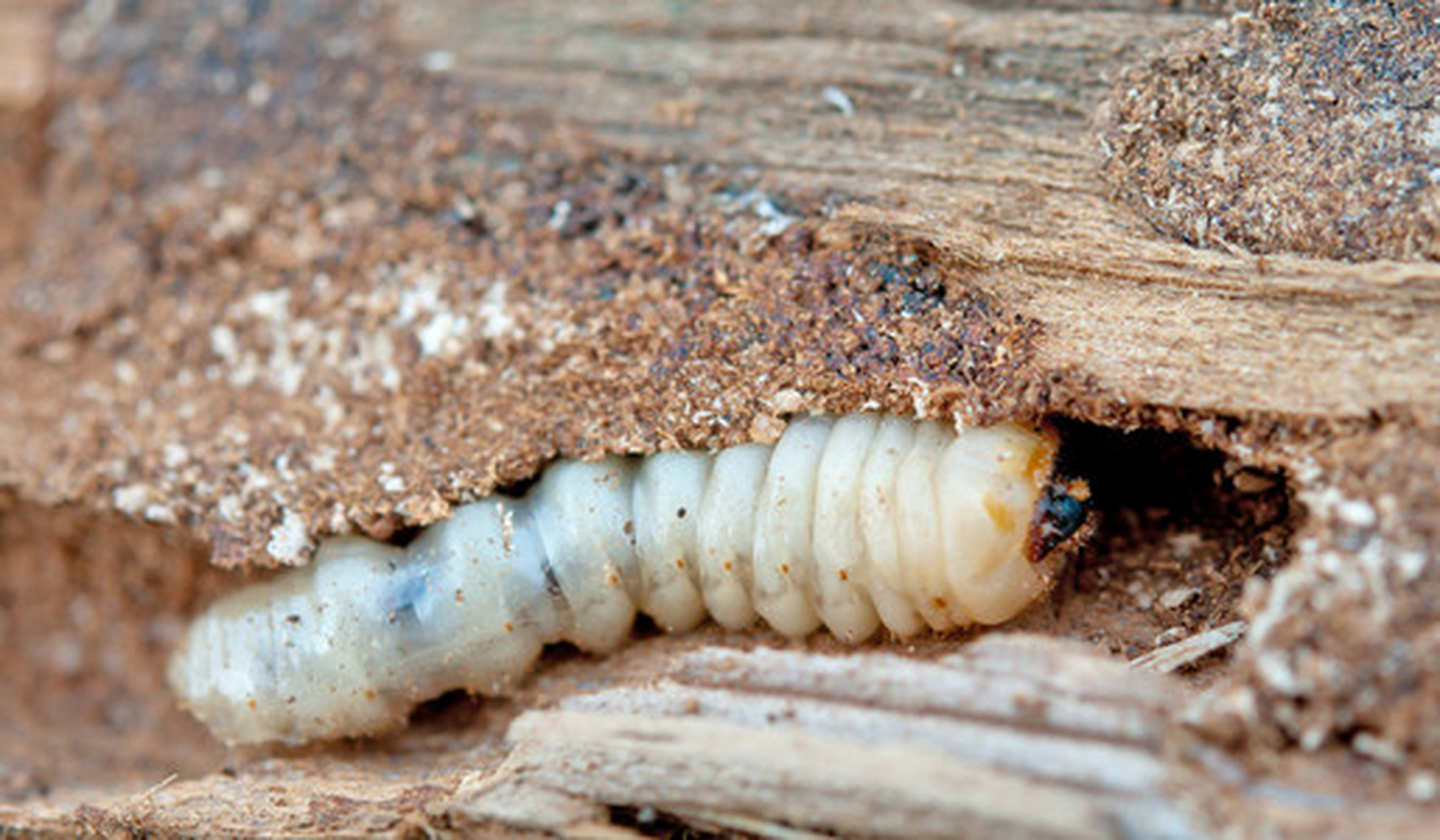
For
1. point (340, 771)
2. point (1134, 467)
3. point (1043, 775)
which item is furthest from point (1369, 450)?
point (340, 771)

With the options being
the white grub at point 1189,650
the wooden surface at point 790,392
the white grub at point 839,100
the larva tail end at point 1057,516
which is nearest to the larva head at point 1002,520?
the larva tail end at point 1057,516

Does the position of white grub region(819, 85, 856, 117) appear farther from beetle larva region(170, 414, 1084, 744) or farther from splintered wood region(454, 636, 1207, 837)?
splintered wood region(454, 636, 1207, 837)

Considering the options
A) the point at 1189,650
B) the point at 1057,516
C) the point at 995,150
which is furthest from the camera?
the point at 995,150

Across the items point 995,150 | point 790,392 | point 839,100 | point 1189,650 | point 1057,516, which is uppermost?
point 839,100

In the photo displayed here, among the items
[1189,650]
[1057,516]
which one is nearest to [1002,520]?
[1057,516]

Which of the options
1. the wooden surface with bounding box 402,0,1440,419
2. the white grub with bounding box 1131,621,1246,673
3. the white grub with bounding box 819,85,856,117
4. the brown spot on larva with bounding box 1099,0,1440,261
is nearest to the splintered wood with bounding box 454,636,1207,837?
the white grub with bounding box 1131,621,1246,673

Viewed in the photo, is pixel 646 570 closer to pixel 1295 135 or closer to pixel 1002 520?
pixel 1002 520

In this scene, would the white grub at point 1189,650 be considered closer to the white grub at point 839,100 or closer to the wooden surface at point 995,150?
the wooden surface at point 995,150
